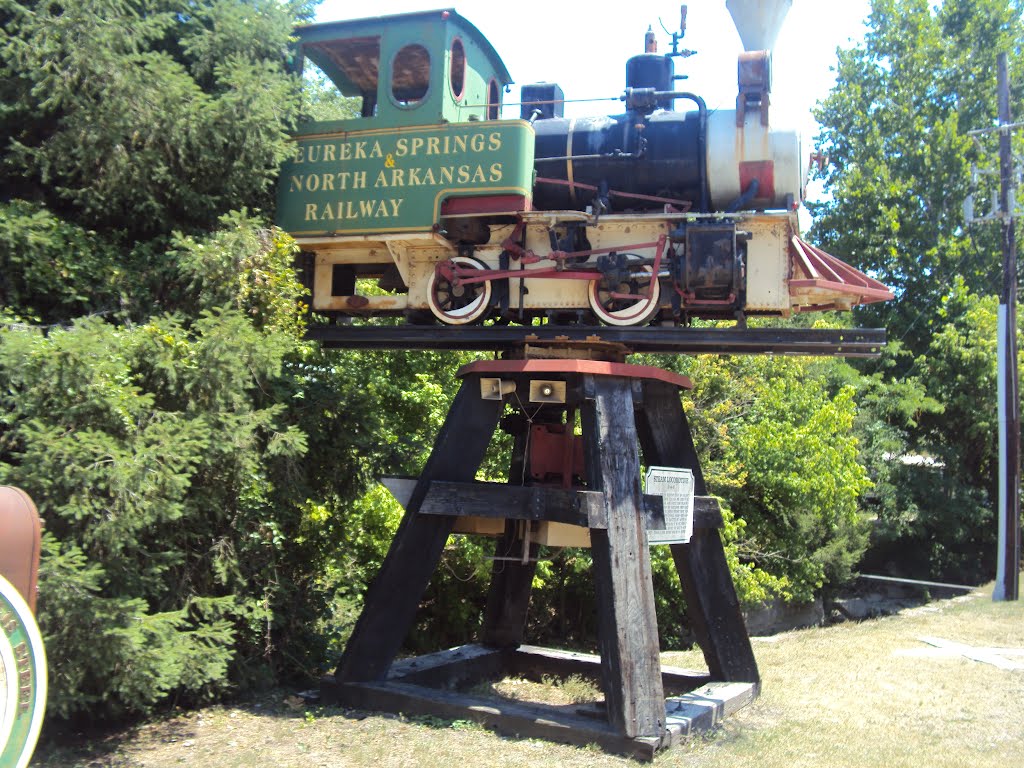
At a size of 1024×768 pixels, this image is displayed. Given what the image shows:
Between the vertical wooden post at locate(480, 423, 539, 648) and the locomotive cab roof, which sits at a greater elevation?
the locomotive cab roof

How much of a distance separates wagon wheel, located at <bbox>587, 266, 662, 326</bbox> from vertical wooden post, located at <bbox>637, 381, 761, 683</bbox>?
60 centimetres

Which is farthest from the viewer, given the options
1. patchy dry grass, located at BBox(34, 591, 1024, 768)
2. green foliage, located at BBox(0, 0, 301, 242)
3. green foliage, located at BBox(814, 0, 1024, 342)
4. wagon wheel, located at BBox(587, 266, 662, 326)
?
green foliage, located at BBox(814, 0, 1024, 342)

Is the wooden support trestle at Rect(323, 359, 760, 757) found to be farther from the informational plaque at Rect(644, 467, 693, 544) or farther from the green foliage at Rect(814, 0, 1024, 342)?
the green foliage at Rect(814, 0, 1024, 342)

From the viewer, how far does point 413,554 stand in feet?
25.6

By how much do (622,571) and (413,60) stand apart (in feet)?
16.3

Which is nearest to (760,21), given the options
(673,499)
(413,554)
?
(673,499)

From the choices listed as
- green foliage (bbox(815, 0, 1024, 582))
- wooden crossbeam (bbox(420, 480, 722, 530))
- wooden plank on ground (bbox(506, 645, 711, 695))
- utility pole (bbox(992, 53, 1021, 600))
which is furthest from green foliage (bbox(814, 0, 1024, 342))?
wooden crossbeam (bbox(420, 480, 722, 530))

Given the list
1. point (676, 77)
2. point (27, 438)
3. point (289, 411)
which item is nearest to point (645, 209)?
point (676, 77)

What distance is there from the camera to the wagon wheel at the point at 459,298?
839 centimetres

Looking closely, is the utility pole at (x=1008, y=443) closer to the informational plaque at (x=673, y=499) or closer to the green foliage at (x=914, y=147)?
the green foliage at (x=914, y=147)

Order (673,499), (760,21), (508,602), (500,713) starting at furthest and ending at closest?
(508,602), (760,21), (673,499), (500,713)

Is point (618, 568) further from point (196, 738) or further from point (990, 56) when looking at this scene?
point (990, 56)

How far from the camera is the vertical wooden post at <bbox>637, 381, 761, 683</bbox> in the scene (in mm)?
8219

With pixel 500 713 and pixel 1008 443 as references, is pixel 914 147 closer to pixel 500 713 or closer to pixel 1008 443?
pixel 1008 443
